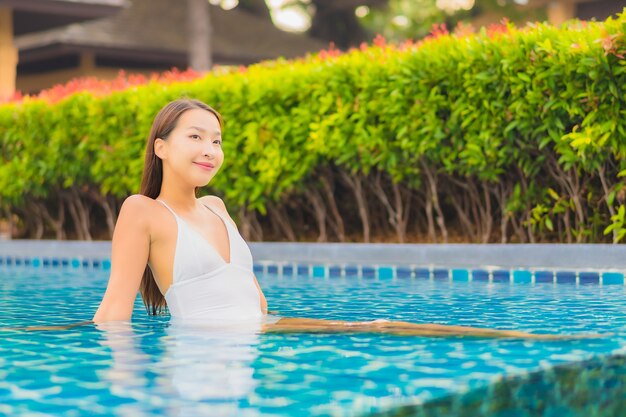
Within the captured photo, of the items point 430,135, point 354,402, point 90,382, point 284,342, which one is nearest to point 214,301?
point 284,342

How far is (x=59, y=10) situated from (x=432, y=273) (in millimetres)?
10633

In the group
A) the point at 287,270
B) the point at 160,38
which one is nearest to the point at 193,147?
the point at 287,270

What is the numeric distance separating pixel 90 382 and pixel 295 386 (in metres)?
0.81

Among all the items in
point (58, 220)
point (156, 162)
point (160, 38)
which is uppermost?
point (160, 38)

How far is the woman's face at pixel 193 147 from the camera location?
16.3 ft

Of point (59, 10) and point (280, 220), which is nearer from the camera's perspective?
point (280, 220)

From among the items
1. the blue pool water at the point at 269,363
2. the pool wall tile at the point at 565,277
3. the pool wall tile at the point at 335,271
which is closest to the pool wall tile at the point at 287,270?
the pool wall tile at the point at 335,271

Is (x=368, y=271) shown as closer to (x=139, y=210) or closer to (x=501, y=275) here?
(x=501, y=275)

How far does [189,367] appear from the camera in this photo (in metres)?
4.21

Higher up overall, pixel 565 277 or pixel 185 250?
pixel 185 250

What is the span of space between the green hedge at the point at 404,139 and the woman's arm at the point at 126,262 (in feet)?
18.2

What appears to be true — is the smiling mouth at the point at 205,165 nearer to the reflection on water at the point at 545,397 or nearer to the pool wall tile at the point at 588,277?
the reflection on water at the point at 545,397

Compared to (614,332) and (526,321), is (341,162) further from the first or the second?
(614,332)

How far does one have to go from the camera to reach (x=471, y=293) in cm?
823
